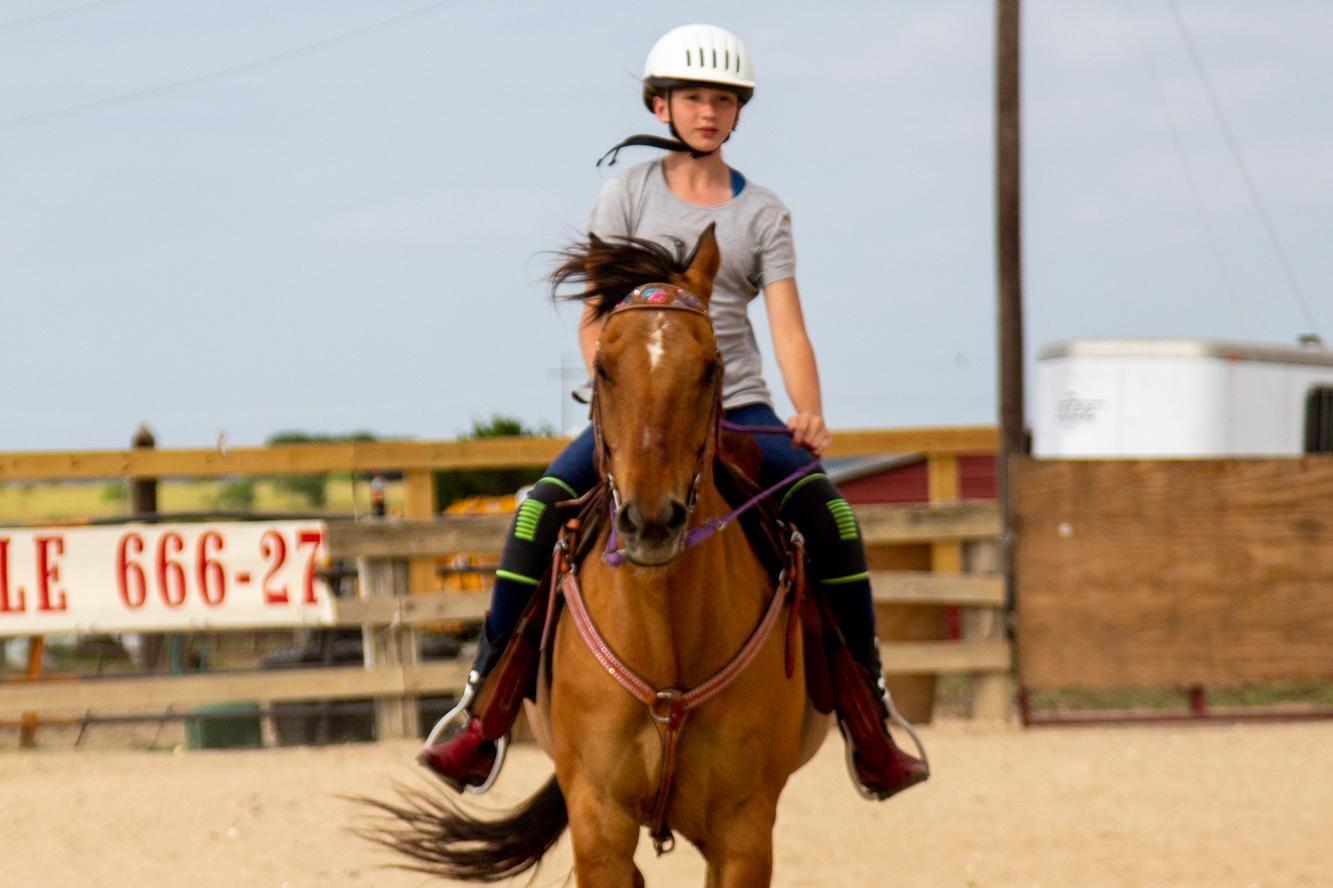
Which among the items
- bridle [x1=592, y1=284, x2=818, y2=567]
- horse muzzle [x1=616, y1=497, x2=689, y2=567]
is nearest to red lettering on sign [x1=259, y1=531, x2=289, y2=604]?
bridle [x1=592, y1=284, x2=818, y2=567]

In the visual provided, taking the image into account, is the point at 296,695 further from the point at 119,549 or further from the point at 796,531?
the point at 796,531

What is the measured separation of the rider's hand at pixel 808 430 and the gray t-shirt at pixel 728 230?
26 cm

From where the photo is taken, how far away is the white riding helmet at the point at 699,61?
489 centimetres

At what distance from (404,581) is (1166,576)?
497cm

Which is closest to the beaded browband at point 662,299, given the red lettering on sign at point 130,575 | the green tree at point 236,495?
the red lettering on sign at point 130,575

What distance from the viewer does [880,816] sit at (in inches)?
356

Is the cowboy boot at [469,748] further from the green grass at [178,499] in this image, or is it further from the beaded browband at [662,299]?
the green grass at [178,499]

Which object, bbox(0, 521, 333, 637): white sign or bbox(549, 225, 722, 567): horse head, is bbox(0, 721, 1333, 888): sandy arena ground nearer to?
bbox(0, 521, 333, 637): white sign

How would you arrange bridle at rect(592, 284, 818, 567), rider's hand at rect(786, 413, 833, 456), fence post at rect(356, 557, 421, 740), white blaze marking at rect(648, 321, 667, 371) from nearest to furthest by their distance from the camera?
white blaze marking at rect(648, 321, 667, 371), bridle at rect(592, 284, 818, 567), rider's hand at rect(786, 413, 833, 456), fence post at rect(356, 557, 421, 740)

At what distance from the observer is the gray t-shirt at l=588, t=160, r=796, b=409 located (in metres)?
4.98

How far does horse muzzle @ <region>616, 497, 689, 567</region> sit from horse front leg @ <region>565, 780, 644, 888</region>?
1029mm

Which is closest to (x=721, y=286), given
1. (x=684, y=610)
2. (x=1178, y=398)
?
(x=684, y=610)

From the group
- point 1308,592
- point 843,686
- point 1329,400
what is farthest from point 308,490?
point 843,686

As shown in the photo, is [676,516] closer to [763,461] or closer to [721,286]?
[763,461]
